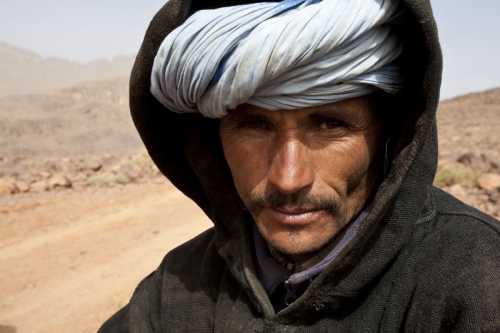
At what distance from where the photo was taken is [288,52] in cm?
125

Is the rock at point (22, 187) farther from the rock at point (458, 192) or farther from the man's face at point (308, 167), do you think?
the man's face at point (308, 167)

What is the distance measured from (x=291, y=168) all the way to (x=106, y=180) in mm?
7996

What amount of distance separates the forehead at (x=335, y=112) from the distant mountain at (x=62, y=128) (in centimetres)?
1892

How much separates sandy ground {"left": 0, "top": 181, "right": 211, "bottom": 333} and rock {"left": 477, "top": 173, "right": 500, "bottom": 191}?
13.6ft

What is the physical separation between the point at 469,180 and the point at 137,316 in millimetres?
6103

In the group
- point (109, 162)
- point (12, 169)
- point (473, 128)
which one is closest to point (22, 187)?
point (12, 169)

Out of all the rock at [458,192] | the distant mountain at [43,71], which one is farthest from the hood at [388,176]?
the distant mountain at [43,71]

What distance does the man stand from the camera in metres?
1.21

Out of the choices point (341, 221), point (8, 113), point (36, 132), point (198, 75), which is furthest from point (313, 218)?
point (8, 113)

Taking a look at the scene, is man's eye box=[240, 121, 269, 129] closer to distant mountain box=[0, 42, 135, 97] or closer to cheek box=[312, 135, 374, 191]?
cheek box=[312, 135, 374, 191]

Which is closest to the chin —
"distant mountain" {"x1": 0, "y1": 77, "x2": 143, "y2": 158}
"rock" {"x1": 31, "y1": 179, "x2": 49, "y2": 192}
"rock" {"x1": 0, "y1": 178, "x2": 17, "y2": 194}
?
"rock" {"x1": 31, "y1": 179, "x2": 49, "y2": 192}

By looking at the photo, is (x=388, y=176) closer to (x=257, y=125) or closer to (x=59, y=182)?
(x=257, y=125)

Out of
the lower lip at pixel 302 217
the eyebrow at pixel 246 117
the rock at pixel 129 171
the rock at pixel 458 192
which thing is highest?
the eyebrow at pixel 246 117

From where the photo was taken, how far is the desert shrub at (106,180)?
28.5 ft
